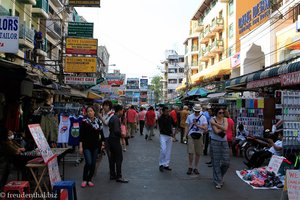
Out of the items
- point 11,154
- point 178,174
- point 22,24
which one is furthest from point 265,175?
→ point 22,24

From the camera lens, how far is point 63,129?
436 inches

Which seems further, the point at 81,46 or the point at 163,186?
the point at 81,46

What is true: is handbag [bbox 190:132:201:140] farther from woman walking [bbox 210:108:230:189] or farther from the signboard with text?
the signboard with text

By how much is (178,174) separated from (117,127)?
2162 millimetres

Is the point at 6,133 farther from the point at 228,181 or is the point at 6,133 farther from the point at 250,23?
the point at 250,23

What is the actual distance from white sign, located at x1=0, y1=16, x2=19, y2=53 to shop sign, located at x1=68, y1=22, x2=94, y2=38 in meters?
13.4

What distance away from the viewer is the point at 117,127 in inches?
342

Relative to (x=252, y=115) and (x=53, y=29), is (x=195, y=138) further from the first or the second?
(x=53, y=29)

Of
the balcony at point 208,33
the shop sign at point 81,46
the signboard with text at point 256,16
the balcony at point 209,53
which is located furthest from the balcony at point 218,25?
the shop sign at point 81,46

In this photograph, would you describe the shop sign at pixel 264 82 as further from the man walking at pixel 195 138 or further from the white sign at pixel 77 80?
the white sign at pixel 77 80

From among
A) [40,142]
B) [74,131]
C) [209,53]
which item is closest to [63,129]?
[74,131]

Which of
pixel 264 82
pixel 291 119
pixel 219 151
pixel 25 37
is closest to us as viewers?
pixel 219 151

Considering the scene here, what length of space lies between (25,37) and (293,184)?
2400 centimetres

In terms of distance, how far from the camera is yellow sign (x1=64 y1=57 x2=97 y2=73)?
20.4m
